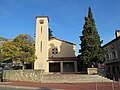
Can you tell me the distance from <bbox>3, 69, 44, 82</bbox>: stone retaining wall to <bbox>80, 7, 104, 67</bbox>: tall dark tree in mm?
9534

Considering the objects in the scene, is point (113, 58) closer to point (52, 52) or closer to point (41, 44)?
point (52, 52)

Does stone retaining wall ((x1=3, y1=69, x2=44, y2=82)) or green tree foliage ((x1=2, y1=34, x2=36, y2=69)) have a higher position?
green tree foliage ((x1=2, y1=34, x2=36, y2=69))

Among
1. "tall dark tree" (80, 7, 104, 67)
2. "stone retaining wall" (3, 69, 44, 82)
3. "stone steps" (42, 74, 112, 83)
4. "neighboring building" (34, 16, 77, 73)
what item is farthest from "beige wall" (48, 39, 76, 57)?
"stone steps" (42, 74, 112, 83)

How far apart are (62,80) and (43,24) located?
16867 mm

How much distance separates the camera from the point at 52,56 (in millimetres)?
38062

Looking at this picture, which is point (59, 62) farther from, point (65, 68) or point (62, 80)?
point (62, 80)

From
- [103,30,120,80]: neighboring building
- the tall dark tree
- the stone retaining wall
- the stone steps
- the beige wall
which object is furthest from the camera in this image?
the beige wall

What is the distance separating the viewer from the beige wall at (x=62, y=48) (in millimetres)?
38466

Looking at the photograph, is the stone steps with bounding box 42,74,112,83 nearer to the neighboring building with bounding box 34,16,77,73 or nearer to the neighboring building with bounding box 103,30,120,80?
the neighboring building with bounding box 34,16,77,73

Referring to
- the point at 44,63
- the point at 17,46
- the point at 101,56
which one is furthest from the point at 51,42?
the point at 101,56

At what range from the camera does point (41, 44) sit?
3550 cm

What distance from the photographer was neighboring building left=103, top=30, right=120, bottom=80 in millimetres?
34812

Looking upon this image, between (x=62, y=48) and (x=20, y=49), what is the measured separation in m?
12.1

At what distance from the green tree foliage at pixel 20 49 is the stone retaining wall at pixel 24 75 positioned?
3.37 m
